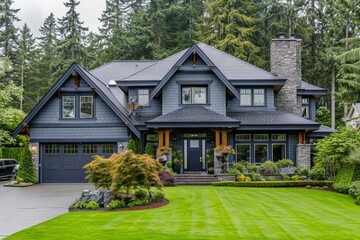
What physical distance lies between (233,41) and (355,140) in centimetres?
2309

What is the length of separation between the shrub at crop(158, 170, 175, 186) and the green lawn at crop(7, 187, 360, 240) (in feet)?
11.9

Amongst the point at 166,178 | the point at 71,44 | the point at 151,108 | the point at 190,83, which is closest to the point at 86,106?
the point at 151,108

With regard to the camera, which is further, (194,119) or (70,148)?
(70,148)

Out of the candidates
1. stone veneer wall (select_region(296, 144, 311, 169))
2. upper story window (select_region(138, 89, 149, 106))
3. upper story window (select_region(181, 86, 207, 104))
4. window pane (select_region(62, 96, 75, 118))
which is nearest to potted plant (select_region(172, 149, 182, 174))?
upper story window (select_region(181, 86, 207, 104))

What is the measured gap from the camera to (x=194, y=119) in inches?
844

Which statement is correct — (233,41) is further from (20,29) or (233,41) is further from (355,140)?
(20,29)

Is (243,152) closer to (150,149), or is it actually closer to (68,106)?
(150,149)

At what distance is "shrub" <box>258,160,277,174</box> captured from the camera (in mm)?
21237

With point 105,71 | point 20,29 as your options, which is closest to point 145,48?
point 105,71

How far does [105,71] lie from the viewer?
28719mm

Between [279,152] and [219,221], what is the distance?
13.9 m

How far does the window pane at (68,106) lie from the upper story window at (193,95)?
6563mm

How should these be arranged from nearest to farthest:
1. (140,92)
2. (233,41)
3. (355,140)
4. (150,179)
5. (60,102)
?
(150,179), (355,140), (60,102), (140,92), (233,41)

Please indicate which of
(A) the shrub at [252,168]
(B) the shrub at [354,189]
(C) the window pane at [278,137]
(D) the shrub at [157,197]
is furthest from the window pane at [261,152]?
(D) the shrub at [157,197]
